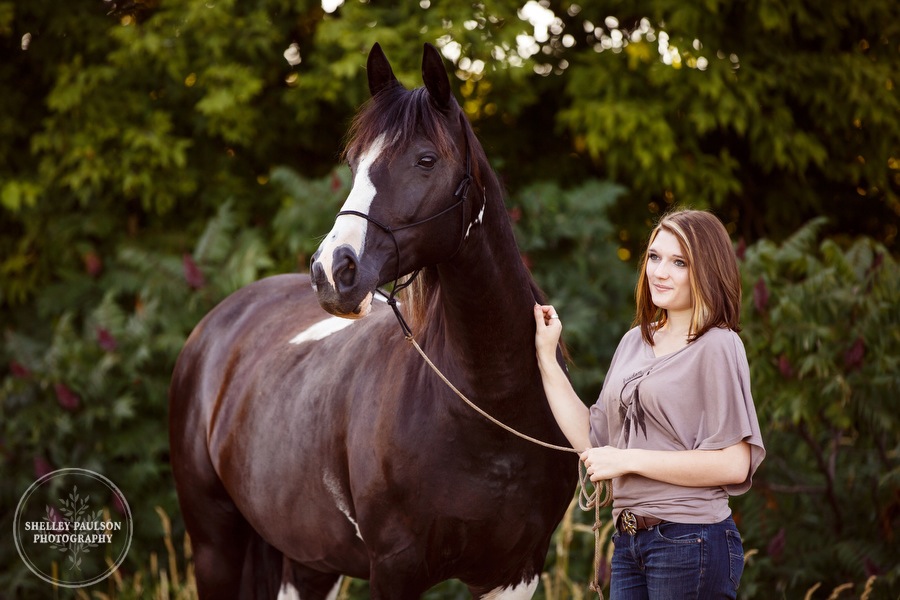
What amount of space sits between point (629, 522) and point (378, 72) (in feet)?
4.46

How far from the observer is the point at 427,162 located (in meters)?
2.17

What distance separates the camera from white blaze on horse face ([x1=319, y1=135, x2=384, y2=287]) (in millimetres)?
1970

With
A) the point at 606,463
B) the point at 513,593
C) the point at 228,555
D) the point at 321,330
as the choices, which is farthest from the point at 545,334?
the point at 228,555

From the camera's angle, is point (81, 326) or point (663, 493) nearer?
point (663, 493)

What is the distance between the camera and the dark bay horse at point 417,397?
2.15 meters

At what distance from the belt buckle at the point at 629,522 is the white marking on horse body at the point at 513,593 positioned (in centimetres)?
71

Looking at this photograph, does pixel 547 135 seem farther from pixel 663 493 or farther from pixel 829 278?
pixel 663 493

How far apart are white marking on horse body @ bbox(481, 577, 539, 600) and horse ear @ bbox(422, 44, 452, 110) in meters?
1.45

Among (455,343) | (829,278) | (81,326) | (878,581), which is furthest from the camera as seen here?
(81,326)

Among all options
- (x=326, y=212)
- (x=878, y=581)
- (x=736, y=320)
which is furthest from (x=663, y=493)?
(x=326, y=212)

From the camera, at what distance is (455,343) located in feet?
7.95

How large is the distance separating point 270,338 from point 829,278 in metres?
2.69

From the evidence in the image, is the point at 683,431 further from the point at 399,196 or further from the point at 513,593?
the point at 513,593

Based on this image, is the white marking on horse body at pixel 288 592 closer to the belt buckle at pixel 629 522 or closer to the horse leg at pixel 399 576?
the horse leg at pixel 399 576
